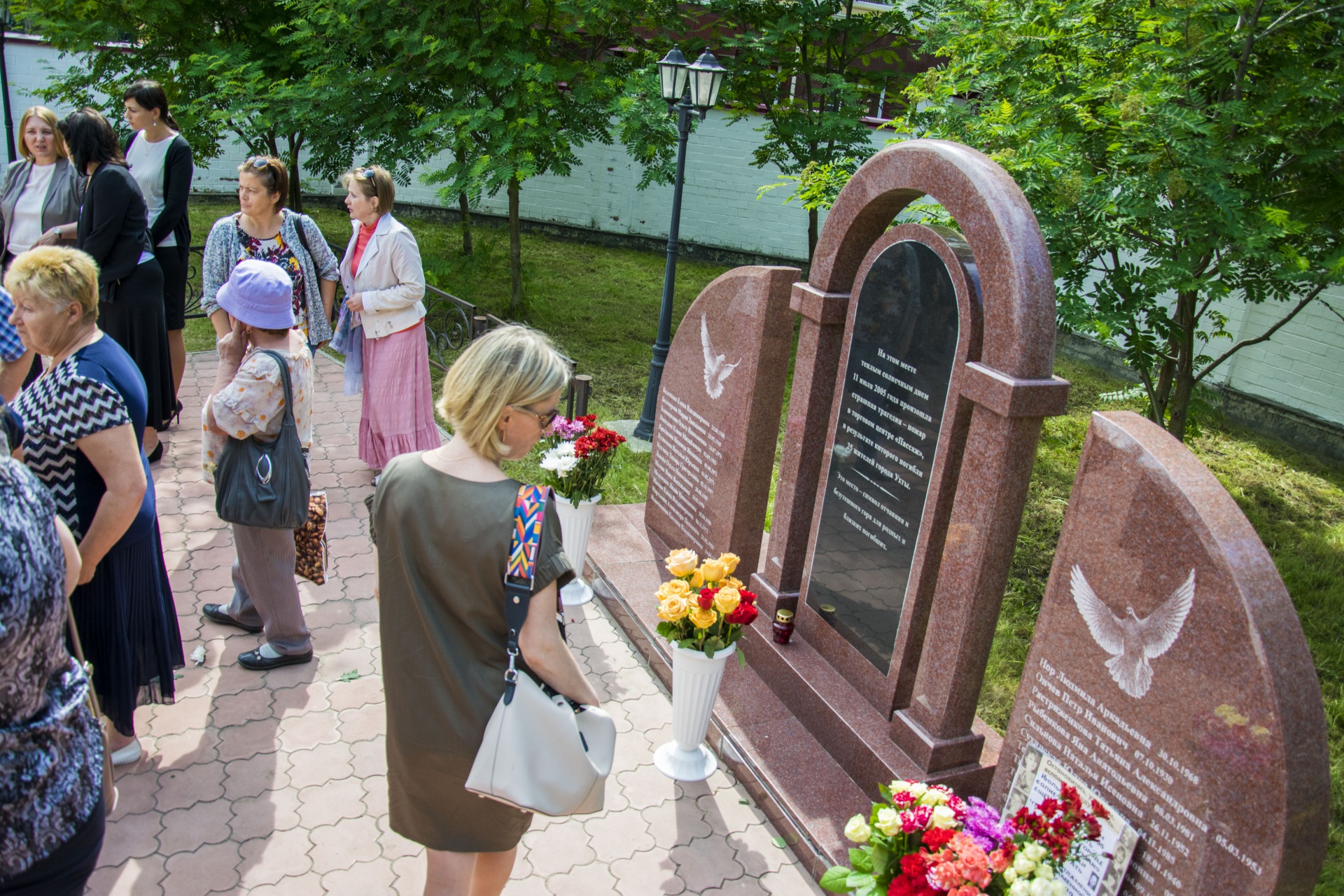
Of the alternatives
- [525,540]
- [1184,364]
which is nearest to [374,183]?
[525,540]

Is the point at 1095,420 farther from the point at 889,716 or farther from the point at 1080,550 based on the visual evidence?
the point at 889,716

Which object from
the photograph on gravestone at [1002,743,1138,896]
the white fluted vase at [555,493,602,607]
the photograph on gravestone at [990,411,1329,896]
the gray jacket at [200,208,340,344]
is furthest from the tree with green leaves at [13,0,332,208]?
the photograph on gravestone at [1002,743,1138,896]

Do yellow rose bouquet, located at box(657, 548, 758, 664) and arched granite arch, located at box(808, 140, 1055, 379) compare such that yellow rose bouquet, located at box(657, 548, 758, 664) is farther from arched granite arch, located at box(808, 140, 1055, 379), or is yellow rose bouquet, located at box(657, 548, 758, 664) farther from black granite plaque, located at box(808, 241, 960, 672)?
arched granite arch, located at box(808, 140, 1055, 379)

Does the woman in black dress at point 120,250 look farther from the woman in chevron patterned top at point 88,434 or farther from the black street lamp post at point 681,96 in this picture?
the black street lamp post at point 681,96

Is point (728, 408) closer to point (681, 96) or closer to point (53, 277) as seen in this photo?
point (53, 277)

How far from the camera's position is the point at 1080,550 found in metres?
3.37

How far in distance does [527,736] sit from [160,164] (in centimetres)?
569

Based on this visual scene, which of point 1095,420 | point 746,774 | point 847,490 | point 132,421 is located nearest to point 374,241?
point 132,421

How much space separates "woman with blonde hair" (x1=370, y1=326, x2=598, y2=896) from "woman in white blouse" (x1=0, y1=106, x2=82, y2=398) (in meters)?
4.72

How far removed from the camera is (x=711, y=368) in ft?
18.5

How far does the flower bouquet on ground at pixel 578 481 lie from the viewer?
221 inches

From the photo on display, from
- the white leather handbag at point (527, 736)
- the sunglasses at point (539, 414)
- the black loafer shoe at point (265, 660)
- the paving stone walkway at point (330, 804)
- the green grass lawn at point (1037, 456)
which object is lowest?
the green grass lawn at point (1037, 456)

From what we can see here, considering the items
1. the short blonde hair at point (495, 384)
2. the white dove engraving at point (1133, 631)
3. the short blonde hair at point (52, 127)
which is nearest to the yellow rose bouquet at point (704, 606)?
the white dove engraving at point (1133, 631)

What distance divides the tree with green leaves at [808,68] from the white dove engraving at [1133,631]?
29.0 feet
